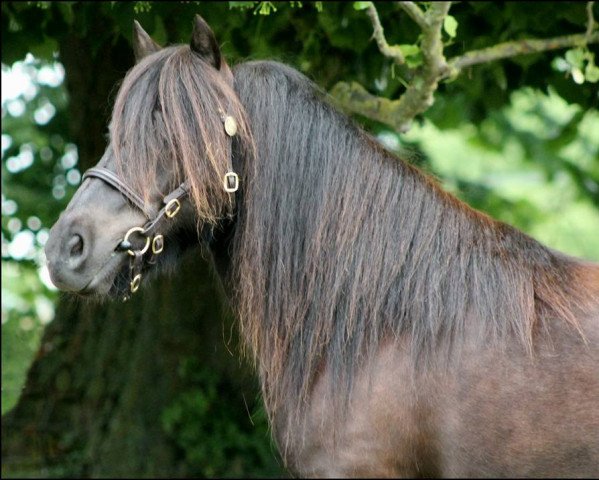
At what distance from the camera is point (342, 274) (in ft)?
10.9

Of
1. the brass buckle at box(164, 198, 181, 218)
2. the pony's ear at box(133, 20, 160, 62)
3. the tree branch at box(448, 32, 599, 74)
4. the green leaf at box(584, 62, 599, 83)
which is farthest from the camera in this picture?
the green leaf at box(584, 62, 599, 83)

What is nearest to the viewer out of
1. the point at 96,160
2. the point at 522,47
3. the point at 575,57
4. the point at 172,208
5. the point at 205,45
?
the point at 172,208

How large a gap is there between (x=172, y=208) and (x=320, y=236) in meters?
0.51

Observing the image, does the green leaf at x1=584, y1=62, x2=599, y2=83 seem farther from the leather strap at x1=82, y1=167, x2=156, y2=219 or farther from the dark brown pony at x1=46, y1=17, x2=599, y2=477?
the leather strap at x1=82, y1=167, x2=156, y2=219

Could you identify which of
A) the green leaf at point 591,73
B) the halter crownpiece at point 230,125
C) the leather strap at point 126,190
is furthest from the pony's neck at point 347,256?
the green leaf at point 591,73

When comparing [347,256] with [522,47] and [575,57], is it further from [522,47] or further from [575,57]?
[575,57]

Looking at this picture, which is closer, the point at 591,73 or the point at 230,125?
the point at 230,125

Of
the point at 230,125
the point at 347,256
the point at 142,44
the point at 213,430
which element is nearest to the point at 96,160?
the point at 213,430

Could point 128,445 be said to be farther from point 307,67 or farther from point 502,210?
point 502,210

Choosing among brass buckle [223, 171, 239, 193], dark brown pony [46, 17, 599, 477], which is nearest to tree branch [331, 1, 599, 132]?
dark brown pony [46, 17, 599, 477]

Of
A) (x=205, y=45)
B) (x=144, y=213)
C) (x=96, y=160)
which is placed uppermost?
(x=205, y=45)

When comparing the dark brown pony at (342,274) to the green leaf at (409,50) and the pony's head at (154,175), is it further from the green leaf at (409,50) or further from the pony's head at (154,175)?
the green leaf at (409,50)

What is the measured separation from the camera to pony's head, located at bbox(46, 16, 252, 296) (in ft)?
10.5

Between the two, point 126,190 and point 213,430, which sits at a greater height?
point 126,190
